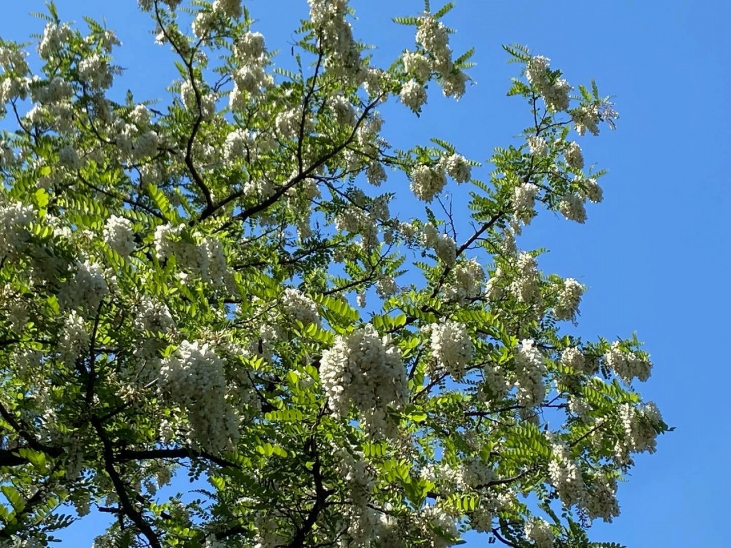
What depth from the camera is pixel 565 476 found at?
619cm

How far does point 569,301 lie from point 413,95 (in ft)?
12.3

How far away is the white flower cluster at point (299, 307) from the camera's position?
5578 mm

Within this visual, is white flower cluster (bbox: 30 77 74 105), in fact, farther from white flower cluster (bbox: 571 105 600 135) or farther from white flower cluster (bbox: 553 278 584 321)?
white flower cluster (bbox: 553 278 584 321)

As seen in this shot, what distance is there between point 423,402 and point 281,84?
206 inches

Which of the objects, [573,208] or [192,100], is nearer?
[192,100]

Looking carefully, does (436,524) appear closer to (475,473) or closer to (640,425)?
(475,473)

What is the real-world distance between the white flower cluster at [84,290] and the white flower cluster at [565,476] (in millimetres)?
4266

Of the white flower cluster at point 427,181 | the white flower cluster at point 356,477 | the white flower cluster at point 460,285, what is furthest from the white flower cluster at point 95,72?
the white flower cluster at point 356,477

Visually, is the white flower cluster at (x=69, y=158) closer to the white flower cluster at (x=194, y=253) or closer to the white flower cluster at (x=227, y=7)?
the white flower cluster at (x=227, y=7)

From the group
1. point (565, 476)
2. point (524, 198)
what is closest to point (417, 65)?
point (524, 198)

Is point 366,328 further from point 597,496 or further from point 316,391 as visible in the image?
point 597,496

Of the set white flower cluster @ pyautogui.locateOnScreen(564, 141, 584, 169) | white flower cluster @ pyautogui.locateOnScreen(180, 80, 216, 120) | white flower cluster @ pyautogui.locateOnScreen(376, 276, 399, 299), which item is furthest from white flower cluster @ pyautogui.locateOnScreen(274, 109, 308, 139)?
white flower cluster @ pyautogui.locateOnScreen(564, 141, 584, 169)

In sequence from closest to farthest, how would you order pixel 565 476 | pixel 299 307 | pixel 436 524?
pixel 436 524 → pixel 299 307 → pixel 565 476

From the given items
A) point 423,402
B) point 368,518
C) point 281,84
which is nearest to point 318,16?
point 281,84
